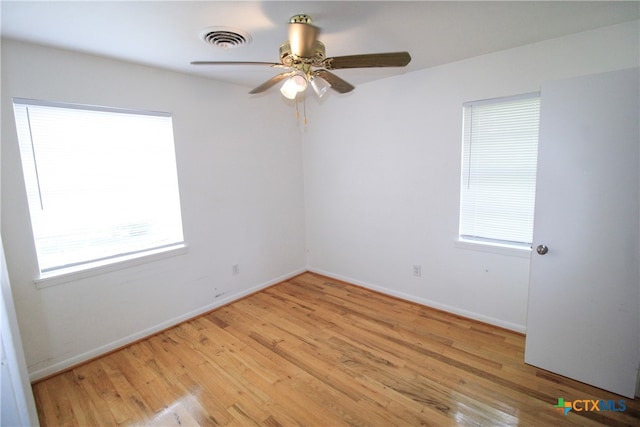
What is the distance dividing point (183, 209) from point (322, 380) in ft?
6.68

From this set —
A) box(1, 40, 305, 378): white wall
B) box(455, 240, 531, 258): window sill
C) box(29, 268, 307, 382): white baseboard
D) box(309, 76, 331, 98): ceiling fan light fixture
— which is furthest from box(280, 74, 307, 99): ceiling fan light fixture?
box(29, 268, 307, 382): white baseboard

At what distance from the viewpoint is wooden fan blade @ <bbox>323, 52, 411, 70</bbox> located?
1.57 meters

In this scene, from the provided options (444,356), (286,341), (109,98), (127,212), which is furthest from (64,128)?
(444,356)

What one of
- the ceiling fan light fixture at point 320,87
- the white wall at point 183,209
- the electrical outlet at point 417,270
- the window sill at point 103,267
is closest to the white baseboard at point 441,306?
the electrical outlet at point 417,270

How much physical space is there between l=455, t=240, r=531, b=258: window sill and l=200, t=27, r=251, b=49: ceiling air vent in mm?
2546

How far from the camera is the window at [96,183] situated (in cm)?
212

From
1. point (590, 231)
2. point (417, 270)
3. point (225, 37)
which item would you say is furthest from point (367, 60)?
point (417, 270)

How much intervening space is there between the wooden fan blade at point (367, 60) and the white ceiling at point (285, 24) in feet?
1.00

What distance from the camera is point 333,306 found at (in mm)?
3182

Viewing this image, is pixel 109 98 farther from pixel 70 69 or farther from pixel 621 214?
pixel 621 214

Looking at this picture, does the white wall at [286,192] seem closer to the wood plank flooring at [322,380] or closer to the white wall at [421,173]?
the white wall at [421,173]

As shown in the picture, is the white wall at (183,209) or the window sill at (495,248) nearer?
the white wall at (183,209)

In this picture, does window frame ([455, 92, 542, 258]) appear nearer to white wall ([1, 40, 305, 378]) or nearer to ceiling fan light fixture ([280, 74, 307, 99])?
ceiling fan light fixture ([280, 74, 307, 99])

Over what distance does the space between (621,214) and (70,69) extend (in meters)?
3.93
